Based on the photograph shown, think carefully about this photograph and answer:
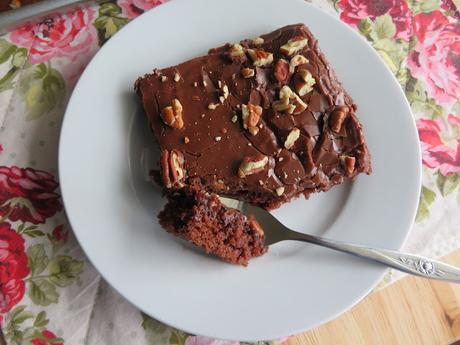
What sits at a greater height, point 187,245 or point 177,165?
point 177,165

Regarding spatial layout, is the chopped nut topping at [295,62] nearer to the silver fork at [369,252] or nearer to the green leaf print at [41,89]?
the silver fork at [369,252]

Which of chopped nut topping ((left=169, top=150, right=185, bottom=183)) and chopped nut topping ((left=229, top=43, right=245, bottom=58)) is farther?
chopped nut topping ((left=229, top=43, right=245, bottom=58))

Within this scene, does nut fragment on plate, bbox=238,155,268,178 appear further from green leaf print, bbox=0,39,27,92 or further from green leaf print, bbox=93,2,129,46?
green leaf print, bbox=0,39,27,92

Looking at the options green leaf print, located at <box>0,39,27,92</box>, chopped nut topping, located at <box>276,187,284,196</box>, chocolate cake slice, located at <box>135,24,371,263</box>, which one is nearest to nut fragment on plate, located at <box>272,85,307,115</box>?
chocolate cake slice, located at <box>135,24,371,263</box>

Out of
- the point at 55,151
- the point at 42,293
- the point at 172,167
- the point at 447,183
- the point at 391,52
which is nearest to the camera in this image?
the point at 172,167

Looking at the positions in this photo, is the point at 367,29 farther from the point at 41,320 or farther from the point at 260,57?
the point at 41,320

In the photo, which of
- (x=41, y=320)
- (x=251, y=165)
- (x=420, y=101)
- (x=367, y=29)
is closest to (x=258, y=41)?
(x=251, y=165)

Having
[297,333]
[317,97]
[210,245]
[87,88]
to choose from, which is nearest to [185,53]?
[87,88]
